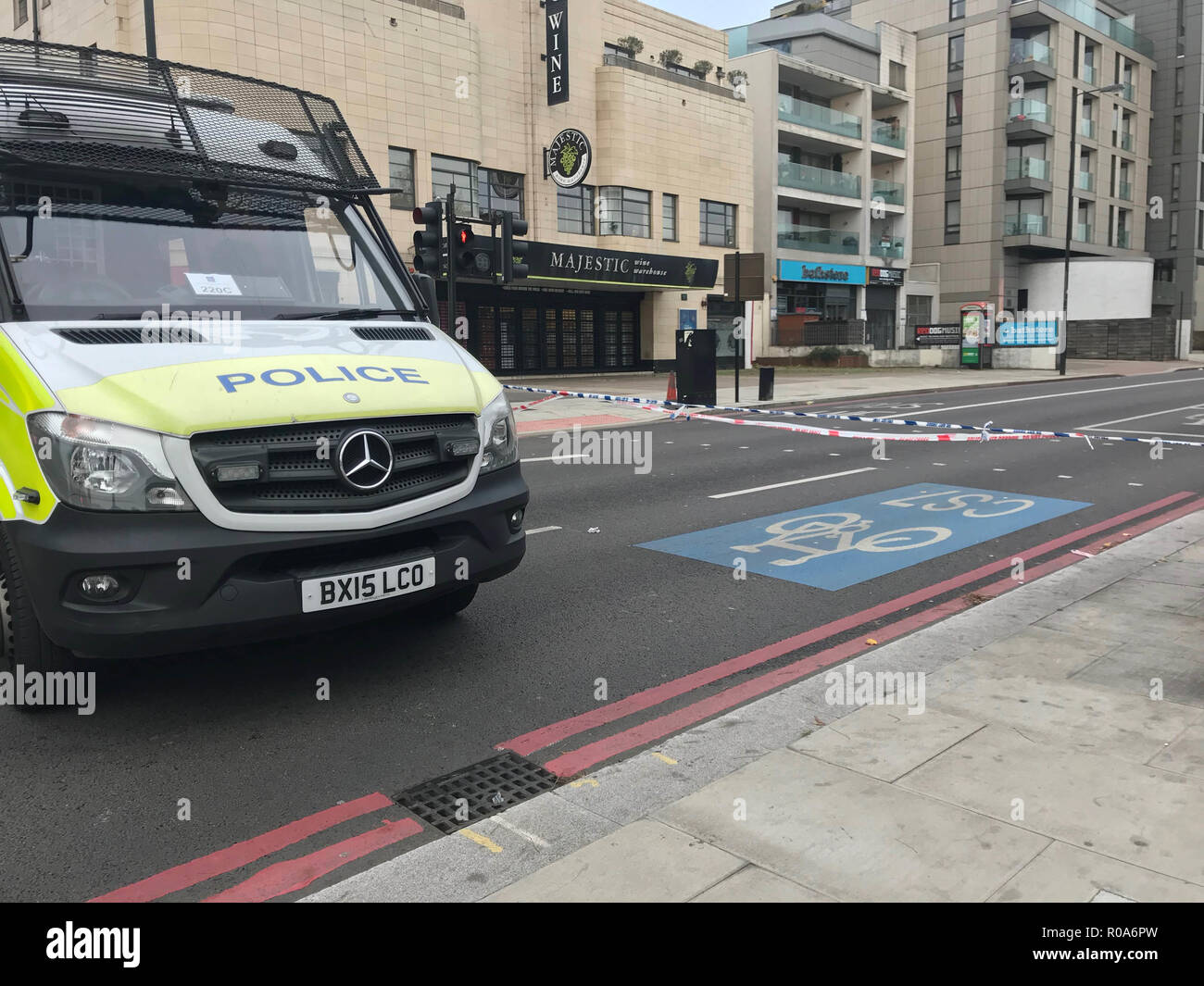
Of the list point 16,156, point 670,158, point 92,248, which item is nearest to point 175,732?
point 92,248

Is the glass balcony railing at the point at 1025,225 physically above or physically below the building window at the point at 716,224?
above

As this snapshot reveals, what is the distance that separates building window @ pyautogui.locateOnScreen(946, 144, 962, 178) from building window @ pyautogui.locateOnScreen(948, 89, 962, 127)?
4.30 ft

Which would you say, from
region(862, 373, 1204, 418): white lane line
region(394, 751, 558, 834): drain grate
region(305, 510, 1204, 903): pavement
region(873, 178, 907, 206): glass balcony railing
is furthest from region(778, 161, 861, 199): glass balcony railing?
region(394, 751, 558, 834): drain grate

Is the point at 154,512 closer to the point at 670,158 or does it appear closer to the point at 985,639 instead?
the point at 985,639

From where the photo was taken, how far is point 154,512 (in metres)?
3.71

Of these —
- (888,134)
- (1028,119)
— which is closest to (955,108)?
(1028,119)

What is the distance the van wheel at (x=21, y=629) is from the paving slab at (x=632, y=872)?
2327mm

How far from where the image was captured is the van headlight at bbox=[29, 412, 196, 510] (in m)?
3.66

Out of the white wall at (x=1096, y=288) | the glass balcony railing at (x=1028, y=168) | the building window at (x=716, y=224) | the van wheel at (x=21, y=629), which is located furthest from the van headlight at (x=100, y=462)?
the white wall at (x=1096, y=288)

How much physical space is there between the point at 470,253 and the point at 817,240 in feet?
114

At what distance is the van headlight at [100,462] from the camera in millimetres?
3658

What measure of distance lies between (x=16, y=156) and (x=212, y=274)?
3.28ft

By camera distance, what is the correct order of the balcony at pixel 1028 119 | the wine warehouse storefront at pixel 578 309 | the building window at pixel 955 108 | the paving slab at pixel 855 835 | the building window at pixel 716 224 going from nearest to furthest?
the paving slab at pixel 855 835 → the wine warehouse storefront at pixel 578 309 → the building window at pixel 716 224 → the balcony at pixel 1028 119 → the building window at pixel 955 108

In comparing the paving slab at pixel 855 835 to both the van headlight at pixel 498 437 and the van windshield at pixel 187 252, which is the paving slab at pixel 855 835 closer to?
the van headlight at pixel 498 437
